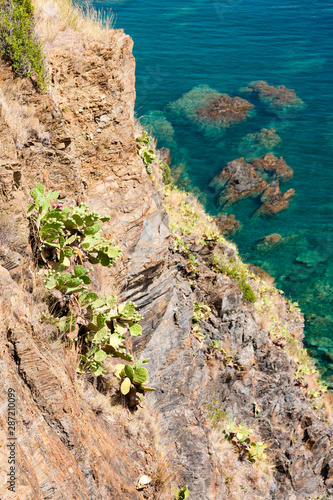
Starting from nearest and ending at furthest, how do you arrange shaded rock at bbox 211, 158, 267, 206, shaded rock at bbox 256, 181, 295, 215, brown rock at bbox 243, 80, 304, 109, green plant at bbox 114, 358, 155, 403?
green plant at bbox 114, 358, 155, 403
shaded rock at bbox 256, 181, 295, 215
shaded rock at bbox 211, 158, 267, 206
brown rock at bbox 243, 80, 304, 109

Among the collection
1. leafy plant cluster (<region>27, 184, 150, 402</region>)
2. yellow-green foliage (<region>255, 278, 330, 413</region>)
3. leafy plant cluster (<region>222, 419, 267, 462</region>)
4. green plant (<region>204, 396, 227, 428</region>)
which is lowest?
yellow-green foliage (<region>255, 278, 330, 413</region>)

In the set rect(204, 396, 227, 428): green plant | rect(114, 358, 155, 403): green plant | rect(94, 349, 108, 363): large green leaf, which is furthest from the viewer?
rect(204, 396, 227, 428): green plant

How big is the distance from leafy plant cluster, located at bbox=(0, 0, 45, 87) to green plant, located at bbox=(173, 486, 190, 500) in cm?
639

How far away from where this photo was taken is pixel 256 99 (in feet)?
95.5

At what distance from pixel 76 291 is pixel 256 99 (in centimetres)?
2807

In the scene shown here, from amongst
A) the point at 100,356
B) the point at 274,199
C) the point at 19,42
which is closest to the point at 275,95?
the point at 274,199

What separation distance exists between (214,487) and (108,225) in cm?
467

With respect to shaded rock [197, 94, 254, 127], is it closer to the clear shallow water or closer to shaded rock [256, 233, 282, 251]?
the clear shallow water

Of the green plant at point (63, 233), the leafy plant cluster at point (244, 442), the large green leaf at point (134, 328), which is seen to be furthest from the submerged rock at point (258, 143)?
the large green leaf at point (134, 328)

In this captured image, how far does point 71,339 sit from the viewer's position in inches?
180

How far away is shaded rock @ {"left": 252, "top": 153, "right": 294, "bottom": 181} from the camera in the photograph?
22312 mm

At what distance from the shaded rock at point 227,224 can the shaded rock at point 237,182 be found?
4.01 feet

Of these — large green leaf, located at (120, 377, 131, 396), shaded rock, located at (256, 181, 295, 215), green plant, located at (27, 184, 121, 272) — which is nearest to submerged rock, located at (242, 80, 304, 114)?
shaded rock, located at (256, 181, 295, 215)

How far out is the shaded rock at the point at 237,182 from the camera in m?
21.0
